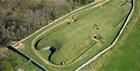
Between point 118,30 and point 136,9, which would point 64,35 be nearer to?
point 118,30

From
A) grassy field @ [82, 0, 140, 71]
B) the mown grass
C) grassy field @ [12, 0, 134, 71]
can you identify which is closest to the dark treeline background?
grassy field @ [12, 0, 134, 71]

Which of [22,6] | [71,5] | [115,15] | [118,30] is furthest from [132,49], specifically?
[22,6]

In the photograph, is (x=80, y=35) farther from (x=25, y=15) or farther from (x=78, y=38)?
(x=25, y=15)

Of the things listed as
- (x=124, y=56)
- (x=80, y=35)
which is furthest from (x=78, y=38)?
(x=124, y=56)

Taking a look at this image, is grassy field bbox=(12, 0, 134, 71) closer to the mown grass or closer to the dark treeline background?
the mown grass

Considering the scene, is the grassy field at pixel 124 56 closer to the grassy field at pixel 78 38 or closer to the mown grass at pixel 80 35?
the grassy field at pixel 78 38

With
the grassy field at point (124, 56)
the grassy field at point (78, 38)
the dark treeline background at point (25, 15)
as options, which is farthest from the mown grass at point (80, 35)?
the dark treeline background at point (25, 15)
